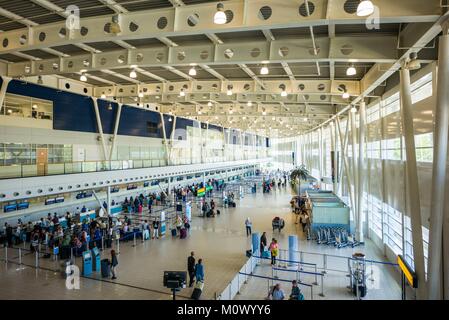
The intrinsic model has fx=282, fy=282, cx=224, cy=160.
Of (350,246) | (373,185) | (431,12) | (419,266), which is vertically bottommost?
(350,246)

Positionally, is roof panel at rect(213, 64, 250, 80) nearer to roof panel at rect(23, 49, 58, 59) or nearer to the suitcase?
roof panel at rect(23, 49, 58, 59)

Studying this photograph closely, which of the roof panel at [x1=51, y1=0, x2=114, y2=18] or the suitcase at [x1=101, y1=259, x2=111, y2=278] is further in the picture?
the suitcase at [x1=101, y1=259, x2=111, y2=278]

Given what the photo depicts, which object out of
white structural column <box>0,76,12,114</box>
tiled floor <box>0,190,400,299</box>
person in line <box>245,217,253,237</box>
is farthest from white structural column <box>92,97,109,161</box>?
person in line <box>245,217,253,237</box>

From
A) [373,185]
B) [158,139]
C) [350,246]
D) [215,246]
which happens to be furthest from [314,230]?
[158,139]

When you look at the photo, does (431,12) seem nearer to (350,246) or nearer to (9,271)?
(350,246)

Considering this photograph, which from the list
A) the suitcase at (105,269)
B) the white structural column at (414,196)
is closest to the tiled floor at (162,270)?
the suitcase at (105,269)

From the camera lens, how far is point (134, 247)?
49.6 ft

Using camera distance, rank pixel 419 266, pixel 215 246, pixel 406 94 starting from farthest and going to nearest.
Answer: pixel 215 246 → pixel 406 94 → pixel 419 266

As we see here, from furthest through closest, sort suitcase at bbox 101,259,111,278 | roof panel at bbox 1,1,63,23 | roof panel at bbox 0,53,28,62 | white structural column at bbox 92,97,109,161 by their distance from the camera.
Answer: white structural column at bbox 92,97,109,161, roof panel at bbox 0,53,28,62, suitcase at bbox 101,259,111,278, roof panel at bbox 1,1,63,23

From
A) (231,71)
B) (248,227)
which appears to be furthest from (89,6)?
(248,227)

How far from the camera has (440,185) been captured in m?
6.50

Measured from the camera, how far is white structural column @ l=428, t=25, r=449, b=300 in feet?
20.5

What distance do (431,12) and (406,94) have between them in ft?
8.87

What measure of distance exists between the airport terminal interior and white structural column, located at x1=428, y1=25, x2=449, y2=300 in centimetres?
3
